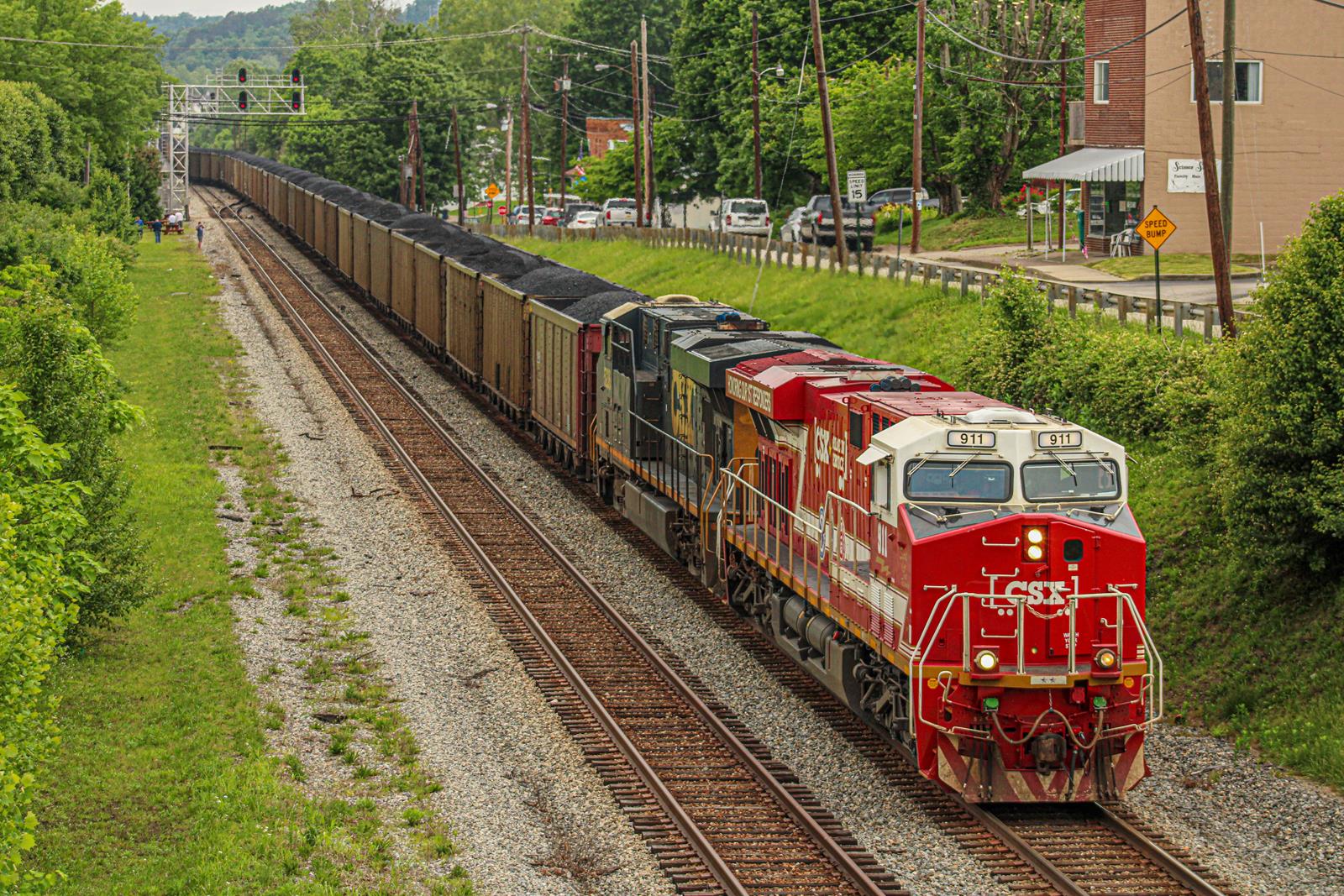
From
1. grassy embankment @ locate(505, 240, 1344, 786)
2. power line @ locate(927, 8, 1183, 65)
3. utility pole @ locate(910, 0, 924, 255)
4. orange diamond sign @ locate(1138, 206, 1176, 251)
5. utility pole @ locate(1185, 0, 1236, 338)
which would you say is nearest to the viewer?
grassy embankment @ locate(505, 240, 1344, 786)

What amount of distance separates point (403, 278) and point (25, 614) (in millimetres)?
40742

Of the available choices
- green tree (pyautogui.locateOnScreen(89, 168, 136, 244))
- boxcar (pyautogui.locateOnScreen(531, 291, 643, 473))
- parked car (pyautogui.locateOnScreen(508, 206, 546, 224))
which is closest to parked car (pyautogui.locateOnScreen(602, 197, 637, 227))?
parked car (pyautogui.locateOnScreen(508, 206, 546, 224))

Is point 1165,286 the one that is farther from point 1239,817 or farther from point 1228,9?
point 1239,817

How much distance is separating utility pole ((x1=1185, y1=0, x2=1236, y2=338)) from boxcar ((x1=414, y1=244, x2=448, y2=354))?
1007 inches

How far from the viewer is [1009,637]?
1573 centimetres

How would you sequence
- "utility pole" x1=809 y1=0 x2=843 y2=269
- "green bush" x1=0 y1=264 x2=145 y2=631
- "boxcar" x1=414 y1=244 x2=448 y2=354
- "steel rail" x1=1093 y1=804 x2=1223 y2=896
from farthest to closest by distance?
"boxcar" x1=414 y1=244 x2=448 y2=354 < "utility pole" x1=809 y1=0 x2=843 y2=269 < "green bush" x1=0 y1=264 x2=145 y2=631 < "steel rail" x1=1093 y1=804 x2=1223 y2=896

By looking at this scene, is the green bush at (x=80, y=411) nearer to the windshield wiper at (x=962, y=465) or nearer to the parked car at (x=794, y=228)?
the windshield wiper at (x=962, y=465)

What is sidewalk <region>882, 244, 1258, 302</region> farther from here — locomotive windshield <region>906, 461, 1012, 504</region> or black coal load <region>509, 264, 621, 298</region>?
locomotive windshield <region>906, 461, 1012, 504</region>

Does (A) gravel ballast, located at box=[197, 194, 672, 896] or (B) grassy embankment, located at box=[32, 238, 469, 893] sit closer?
(B) grassy embankment, located at box=[32, 238, 469, 893]

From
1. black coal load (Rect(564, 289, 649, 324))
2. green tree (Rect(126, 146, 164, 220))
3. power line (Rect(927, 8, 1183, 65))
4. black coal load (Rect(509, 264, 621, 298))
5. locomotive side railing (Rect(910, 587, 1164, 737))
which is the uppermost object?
power line (Rect(927, 8, 1183, 65))

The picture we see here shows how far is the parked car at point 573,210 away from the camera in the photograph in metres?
91.4

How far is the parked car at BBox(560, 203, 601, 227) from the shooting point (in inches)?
3600

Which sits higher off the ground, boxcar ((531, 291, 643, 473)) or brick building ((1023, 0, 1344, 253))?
brick building ((1023, 0, 1344, 253))

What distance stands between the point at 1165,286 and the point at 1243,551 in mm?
22646
